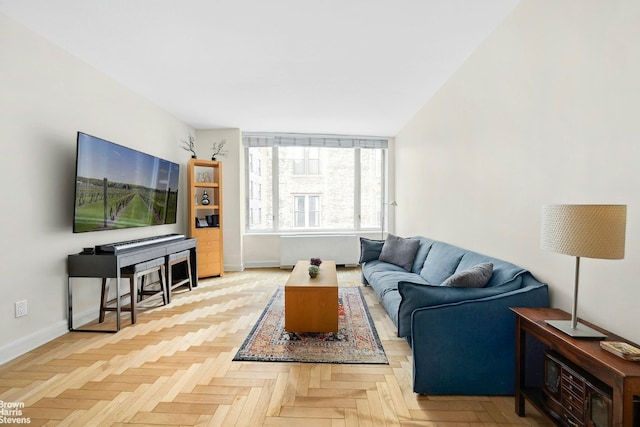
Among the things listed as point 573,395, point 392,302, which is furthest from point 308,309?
point 573,395

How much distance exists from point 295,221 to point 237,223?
116cm

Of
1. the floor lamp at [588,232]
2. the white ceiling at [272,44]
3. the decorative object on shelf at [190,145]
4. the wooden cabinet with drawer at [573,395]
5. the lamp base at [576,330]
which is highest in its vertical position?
the white ceiling at [272,44]

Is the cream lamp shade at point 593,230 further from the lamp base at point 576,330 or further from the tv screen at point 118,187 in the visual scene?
the tv screen at point 118,187

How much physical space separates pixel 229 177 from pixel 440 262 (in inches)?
152

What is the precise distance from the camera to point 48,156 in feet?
8.43

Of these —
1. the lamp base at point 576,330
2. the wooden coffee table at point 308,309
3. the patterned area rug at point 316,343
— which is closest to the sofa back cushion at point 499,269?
the lamp base at point 576,330

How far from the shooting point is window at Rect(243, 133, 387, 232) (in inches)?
225

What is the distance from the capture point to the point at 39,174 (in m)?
2.50

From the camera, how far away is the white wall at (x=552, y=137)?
1.42 meters

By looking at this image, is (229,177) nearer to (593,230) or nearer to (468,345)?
(468,345)

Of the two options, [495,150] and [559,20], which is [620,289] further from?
[559,20]

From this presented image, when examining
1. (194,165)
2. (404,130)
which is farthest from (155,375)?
(404,130)

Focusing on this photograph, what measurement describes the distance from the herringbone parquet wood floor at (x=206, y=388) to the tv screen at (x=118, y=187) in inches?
45.4

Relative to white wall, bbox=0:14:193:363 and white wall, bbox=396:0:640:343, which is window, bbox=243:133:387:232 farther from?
white wall, bbox=0:14:193:363
